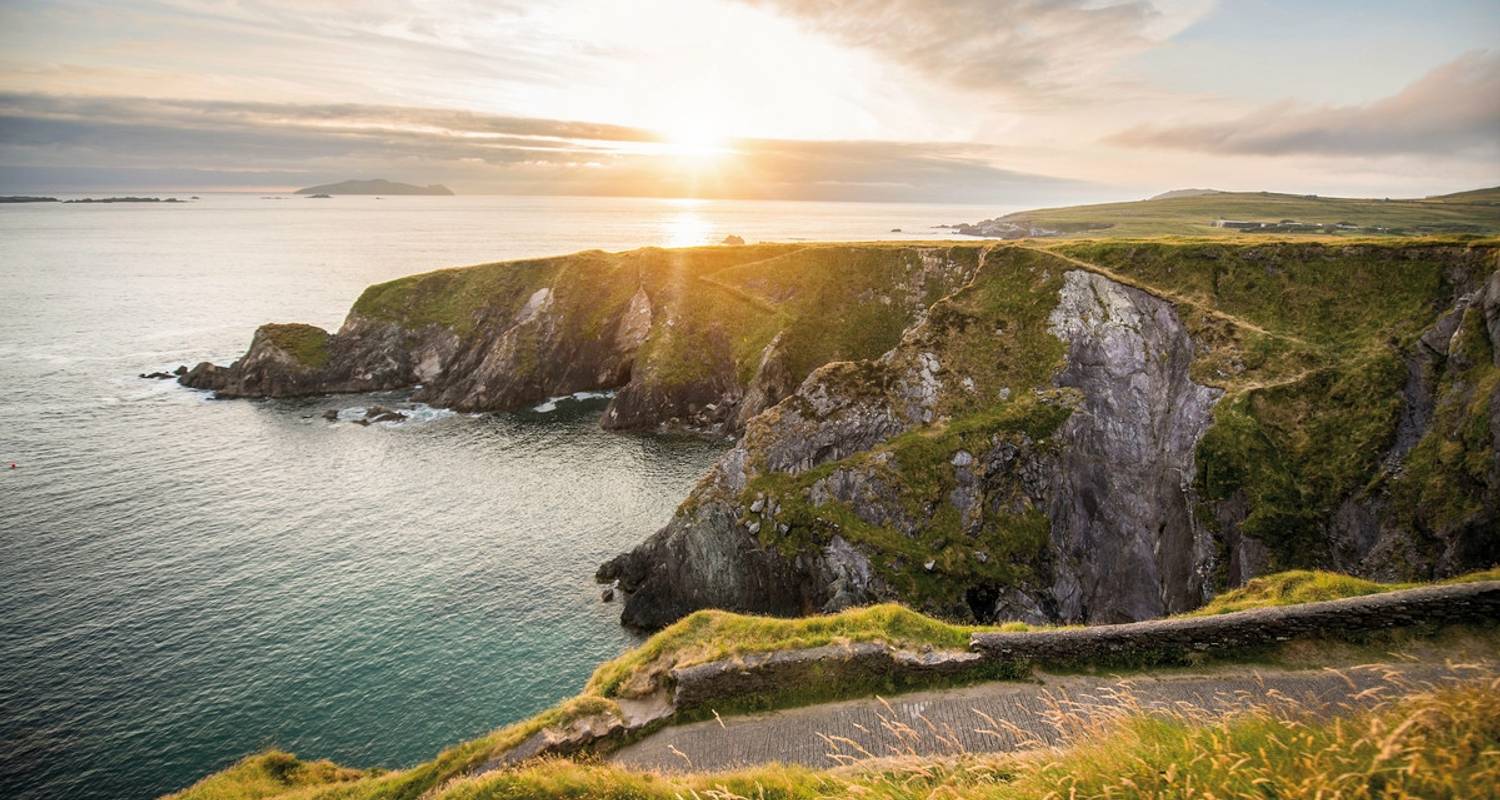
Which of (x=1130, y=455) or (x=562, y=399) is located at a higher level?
(x=1130, y=455)

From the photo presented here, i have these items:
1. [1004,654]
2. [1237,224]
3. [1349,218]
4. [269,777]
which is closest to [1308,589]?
[1004,654]

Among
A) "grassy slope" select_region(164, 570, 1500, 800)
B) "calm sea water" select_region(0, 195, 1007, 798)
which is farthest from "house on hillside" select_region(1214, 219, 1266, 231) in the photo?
"grassy slope" select_region(164, 570, 1500, 800)

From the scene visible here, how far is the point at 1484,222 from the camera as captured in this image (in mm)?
125812

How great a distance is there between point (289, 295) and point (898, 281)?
423ft

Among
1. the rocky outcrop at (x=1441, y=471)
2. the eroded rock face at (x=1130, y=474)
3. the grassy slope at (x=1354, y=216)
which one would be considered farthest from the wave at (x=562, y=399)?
the grassy slope at (x=1354, y=216)

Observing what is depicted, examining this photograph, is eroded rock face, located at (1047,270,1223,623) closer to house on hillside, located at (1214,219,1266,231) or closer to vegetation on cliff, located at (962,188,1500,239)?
vegetation on cliff, located at (962,188,1500,239)

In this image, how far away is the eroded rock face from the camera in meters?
37.3

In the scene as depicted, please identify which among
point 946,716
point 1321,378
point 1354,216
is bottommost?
point 946,716

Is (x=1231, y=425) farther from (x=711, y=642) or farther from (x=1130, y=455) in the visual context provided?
(x=711, y=642)

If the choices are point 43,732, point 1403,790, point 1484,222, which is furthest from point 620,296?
point 1484,222

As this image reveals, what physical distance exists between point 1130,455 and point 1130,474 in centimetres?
128

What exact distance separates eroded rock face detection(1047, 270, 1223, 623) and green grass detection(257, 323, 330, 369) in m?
92.6

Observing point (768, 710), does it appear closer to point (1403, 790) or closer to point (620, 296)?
point (1403, 790)

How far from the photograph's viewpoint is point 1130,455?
136ft
